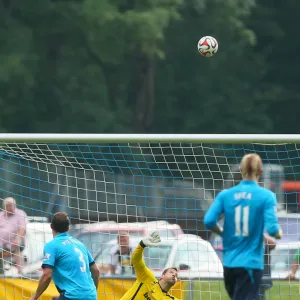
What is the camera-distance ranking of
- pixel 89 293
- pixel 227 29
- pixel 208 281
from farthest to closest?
1. pixel 227 29
2. pixel 208 281
3. pixel 89 293

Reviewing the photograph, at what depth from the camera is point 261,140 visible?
11.0 meters

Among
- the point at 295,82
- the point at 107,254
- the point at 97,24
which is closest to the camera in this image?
the point at 107,254

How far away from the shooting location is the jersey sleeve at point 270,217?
28.0ft

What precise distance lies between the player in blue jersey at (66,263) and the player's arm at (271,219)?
2.51 meters

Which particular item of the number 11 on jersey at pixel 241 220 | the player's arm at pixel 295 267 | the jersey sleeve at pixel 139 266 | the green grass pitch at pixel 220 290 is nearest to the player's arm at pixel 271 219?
the number 11 on jersey at pixel 241 220

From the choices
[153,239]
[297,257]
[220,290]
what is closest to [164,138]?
[153,239]

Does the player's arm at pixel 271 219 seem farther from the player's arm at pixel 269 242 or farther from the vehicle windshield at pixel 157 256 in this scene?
the vehicle windshield at pixel 157 256

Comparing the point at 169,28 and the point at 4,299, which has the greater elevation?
the point at 169,28

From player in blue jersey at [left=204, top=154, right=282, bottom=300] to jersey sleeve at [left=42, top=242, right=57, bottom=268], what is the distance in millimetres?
2174

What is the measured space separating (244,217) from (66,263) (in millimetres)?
2418

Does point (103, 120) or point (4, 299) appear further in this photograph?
point (103, 120)

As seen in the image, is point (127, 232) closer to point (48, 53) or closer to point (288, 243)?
point (288, 243)

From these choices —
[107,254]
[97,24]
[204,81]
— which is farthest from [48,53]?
[107,254]

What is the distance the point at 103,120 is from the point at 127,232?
1950 centimetres
